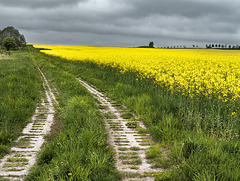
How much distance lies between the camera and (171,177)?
326cm

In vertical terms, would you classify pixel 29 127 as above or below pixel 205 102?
below

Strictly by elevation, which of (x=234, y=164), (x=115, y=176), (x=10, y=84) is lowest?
(x=115, y=176)

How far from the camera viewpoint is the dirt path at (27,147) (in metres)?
3.43

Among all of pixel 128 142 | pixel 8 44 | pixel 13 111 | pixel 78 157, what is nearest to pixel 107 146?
pixel 128 142

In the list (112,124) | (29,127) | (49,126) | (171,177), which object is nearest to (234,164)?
(171,177)

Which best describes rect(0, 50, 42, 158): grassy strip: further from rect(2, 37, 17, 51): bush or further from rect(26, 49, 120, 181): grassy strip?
rect(2, 37, 17, 51): bush

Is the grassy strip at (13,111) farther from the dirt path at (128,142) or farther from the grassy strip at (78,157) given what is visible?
the dirt path at (128,142)

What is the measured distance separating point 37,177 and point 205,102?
5560 millimetres

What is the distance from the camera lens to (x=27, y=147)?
4324mm

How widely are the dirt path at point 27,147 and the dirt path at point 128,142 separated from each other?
158 centimetres

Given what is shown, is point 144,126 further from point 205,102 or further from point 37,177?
point 37,177

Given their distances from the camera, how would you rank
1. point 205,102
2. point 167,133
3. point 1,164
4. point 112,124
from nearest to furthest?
point 1,164
point 167,133
point 112,124
point 205,102

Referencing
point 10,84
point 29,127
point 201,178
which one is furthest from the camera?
point 10,84

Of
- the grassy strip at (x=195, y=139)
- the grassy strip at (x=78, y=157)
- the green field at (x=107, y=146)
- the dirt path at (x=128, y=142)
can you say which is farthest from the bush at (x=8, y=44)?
the grassy strip at (x=78, y=157)
